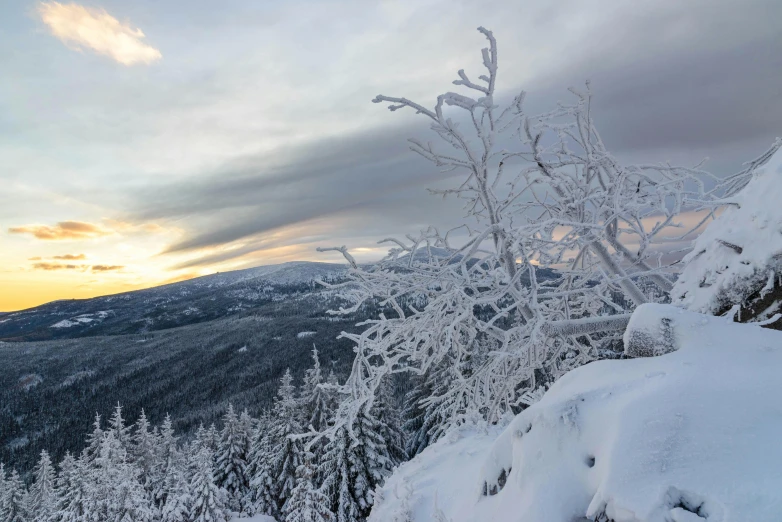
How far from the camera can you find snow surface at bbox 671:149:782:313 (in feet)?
12.6

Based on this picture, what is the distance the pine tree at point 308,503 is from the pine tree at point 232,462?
42.2ft

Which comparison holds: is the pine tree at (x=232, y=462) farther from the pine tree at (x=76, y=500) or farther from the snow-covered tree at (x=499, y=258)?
the snow-covered tree at (x=499, y=258)

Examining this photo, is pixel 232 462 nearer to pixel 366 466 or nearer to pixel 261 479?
pixel 261 479

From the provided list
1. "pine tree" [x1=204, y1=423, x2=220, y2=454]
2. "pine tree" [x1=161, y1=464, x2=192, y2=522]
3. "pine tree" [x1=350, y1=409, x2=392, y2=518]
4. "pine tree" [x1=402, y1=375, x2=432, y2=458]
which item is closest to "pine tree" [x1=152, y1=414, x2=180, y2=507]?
"pine tree" [x1=161, y1=464, x2=192, y2=522]

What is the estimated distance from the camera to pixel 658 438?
252 cm

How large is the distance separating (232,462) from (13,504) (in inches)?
720

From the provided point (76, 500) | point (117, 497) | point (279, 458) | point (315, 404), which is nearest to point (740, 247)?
point (315, 404)

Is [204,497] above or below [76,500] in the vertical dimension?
below

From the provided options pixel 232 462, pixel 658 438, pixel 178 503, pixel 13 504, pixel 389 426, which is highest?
pixel 658 438

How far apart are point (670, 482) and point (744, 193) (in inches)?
134

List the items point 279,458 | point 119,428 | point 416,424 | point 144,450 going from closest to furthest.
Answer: point 279,458, point 416,424, point 119,428, point 144,450

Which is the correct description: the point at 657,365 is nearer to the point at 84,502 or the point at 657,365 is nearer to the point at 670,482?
the point at 670,482

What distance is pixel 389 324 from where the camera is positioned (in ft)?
16.9

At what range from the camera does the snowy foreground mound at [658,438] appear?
2.23 meters
